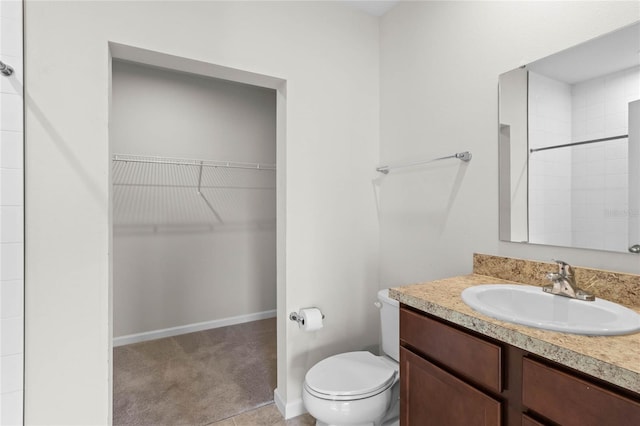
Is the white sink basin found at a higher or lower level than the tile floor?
higher

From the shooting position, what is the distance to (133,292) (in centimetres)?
286

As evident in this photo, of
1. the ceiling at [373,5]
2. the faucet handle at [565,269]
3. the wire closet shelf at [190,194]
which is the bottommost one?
the faucet handle at [565,269]

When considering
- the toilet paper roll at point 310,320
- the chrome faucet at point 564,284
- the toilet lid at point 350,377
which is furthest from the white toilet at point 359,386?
the chrome faucet at point 564,284

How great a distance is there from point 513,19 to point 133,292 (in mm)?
3331

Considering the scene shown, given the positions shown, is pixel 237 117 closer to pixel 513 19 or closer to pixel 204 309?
pixel 204 309

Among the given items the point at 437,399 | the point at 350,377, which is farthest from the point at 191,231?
the point at 437,399

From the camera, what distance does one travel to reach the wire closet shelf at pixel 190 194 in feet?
9.18

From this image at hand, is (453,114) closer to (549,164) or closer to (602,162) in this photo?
(549,164)

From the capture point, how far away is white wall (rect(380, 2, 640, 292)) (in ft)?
4.17

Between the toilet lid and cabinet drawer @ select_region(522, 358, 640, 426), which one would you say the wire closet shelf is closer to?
the toilet lid

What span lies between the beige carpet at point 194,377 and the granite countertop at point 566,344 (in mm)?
1536
